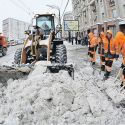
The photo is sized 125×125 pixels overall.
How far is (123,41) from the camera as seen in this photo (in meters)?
9.32

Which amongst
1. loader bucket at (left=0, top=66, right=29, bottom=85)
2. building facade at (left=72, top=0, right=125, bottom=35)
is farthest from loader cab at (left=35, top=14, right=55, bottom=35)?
building facade at (left=72, top=0, right=125, bottom=35)

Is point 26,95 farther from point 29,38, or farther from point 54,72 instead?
point 29,38

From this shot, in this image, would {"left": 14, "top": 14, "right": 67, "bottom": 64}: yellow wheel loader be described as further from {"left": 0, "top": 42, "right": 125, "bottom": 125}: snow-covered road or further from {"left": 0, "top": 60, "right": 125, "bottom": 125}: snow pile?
{"left": 0, "top": 60, "right": 125, "bottom": 125}: snow pile

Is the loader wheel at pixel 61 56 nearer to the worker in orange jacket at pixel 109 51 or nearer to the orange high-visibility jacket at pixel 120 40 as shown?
the worker in orange jacket at pixel 109 51

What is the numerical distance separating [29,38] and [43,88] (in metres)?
5.44

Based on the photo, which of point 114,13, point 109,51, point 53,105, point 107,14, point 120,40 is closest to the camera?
point 53,105

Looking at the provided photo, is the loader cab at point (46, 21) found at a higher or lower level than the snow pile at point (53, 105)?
higher

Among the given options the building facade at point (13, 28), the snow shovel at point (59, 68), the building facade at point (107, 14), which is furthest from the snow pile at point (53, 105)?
the building facade at point (13, 28)

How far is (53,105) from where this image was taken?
22.1 ft

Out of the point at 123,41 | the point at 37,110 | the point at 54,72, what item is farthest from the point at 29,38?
the point at 37,110

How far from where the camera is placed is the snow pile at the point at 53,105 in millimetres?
6125

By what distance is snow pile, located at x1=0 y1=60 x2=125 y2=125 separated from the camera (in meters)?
6.12

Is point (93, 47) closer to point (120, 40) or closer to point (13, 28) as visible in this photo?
point (120, 40)

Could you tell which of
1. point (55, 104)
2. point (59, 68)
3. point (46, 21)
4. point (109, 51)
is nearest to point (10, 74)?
point (59, 68)
